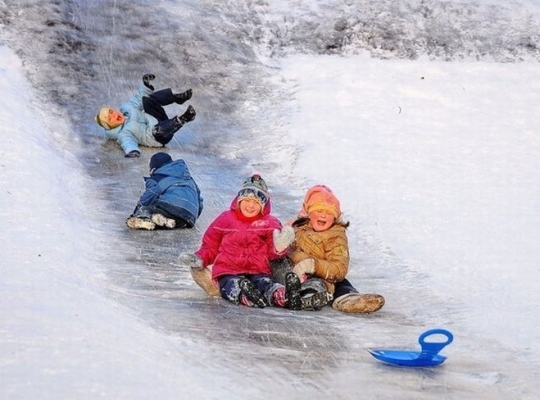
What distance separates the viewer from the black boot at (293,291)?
278 inches

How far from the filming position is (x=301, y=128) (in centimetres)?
1273

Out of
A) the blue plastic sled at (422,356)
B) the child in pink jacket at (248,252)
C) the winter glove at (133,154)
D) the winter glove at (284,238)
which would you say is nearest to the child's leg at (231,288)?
the child in pink jacket at (248,252)

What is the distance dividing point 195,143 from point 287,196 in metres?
2.17

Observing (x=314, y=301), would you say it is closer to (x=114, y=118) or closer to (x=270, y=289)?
(x=270, y=289)

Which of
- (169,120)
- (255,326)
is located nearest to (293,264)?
(255,326)

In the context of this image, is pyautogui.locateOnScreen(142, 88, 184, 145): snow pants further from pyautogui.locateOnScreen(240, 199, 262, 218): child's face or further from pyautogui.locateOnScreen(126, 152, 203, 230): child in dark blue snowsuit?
pyautogui.locateOnScreen(240, 199, 262, 218): child's face

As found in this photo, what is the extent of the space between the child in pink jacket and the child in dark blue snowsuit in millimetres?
1401

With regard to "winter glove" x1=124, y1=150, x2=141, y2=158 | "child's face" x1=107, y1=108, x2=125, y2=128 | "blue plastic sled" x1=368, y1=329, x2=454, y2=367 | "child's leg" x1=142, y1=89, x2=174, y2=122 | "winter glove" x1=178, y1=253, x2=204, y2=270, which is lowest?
"blue plastic sled" x1=368, y1=329, x2=454, y2=367

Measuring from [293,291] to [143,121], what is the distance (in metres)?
5.50

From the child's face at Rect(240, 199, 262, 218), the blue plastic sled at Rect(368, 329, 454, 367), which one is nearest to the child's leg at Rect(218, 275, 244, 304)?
the child's face at Rect(240, 199, 262, 218)

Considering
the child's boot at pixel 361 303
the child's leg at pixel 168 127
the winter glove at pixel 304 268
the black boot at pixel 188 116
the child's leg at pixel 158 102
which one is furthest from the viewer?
the child's leg at pixel 158 102

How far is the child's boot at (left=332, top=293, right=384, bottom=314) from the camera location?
7.05 meters

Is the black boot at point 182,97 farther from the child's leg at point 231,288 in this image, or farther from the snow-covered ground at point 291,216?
the child's leg at point 231,288

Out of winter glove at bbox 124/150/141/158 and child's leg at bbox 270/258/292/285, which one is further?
winter glove at bbox 124/150/141/158
